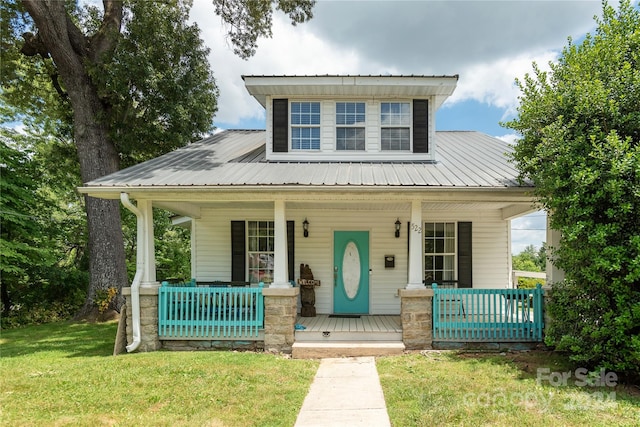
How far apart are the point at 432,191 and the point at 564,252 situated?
2.10 m

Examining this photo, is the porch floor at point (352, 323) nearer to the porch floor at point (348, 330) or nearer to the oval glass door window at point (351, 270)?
the porch floor at point (348, 330)

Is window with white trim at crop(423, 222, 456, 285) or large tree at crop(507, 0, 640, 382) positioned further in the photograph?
window with white trim at crop(423, 222, 456, 285)

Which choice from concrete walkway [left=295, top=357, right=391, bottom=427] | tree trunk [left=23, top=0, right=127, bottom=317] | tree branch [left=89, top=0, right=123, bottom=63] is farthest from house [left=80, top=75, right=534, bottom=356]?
tree branch [left=89, top=0, right=123, bottom=63]

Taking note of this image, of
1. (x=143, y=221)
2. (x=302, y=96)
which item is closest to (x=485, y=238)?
(x=302, y=96)

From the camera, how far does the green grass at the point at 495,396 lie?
3760mm

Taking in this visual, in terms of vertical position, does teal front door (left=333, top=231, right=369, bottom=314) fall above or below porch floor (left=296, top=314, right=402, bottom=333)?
above

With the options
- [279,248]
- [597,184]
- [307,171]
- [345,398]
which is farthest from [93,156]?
[597,184]

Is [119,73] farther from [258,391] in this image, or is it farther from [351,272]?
[258,391]

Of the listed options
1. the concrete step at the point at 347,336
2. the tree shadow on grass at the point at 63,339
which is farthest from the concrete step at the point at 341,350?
the tree shadow on grass at the point at 63,339

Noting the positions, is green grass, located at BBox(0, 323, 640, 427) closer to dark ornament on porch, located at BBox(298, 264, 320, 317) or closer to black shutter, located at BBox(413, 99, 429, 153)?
dark ornament on porch, located at BBox(298, 264, 320, 317)

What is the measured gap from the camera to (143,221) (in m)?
6.59

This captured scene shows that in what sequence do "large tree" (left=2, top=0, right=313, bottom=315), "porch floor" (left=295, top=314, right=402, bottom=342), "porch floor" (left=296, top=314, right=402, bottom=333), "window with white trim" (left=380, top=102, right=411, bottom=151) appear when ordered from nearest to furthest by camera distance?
"porch floor" (left=295, top=314, right=402, bottom=342), "porch floor" (left=296, top=314, right=402, bottom=333), "window with white trim" (left=380, top=102, right=411, bottom=151), "large tree" (left=2, top=0, right=313, bottom=315)

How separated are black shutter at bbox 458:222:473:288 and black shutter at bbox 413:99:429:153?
7.00 ft

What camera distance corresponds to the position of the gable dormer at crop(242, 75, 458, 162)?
8.07m
